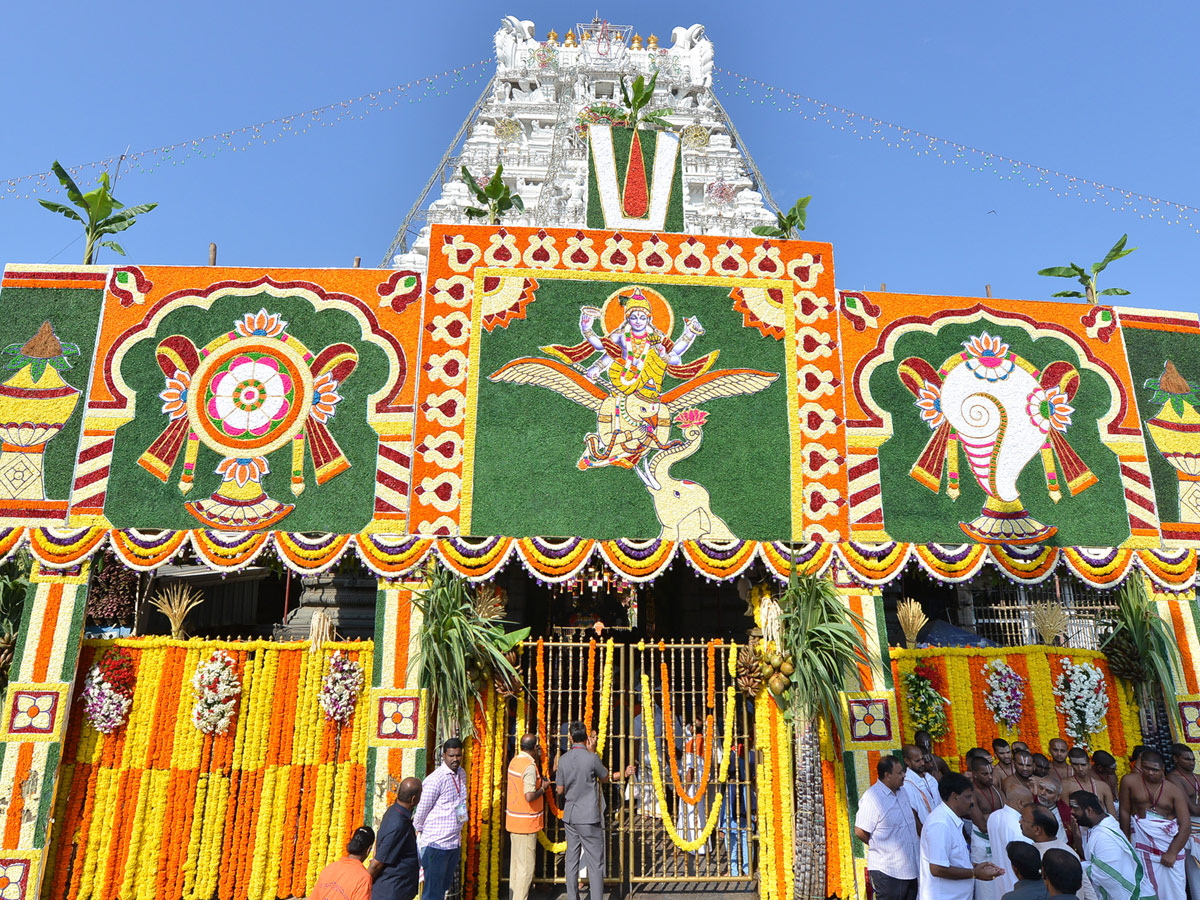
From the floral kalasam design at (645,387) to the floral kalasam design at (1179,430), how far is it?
5254 mm

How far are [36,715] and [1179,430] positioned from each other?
46.3 ft

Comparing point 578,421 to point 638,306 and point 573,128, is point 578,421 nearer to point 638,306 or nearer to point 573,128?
point 638,306

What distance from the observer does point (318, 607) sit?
1689 centimetres

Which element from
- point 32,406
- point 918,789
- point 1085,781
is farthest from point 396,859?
point 32,406

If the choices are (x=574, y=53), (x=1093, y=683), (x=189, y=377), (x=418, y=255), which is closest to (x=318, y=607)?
(x=189, y=377)

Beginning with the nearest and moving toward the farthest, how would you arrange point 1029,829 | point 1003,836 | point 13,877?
point 1029,829, point 1003,836, point 13,877

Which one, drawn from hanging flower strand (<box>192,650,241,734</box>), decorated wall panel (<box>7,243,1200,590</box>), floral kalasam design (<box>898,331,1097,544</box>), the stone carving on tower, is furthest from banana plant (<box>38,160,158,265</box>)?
the stone carving on tower

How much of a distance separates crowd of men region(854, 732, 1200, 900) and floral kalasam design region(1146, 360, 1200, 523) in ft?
13.7

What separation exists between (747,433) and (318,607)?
10406mm

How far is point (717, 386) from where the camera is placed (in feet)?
34.5

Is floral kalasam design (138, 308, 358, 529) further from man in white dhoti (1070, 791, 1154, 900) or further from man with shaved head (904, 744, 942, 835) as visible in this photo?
man in white dhoti (1070, 791, 1154, 900)

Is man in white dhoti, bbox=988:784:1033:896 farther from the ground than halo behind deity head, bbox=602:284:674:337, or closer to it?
closer to it

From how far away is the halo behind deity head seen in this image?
10.6 meters

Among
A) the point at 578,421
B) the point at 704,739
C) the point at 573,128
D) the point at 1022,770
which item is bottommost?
the point at 1022,770
